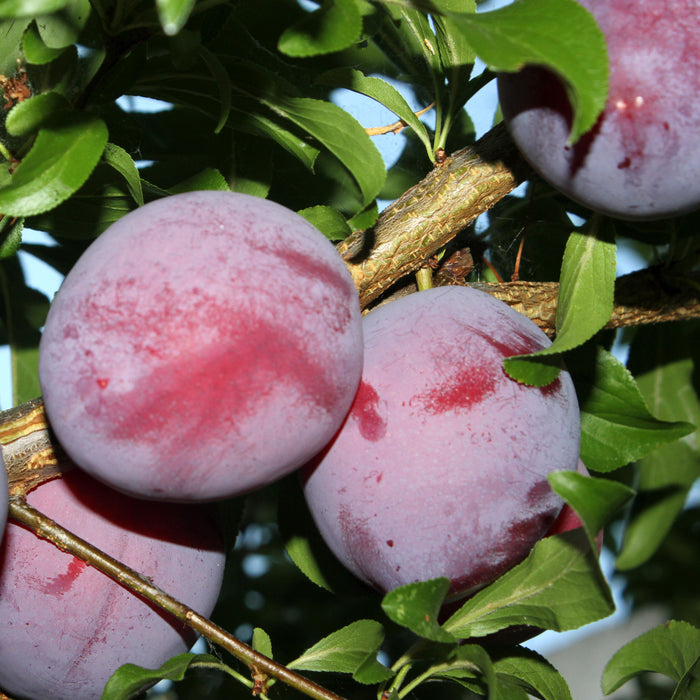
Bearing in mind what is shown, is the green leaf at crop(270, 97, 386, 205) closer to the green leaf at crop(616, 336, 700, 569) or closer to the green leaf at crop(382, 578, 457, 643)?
the green leaf at crop(382, 578, 457, 643)

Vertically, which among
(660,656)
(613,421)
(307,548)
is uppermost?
(613,421)

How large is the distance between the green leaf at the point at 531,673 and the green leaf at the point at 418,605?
0.26 metres

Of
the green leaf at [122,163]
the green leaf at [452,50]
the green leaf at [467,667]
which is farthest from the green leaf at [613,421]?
the green leaf at [122,163]

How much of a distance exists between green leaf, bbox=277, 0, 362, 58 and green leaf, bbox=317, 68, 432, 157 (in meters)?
0.27

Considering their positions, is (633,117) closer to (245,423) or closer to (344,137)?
(344,137)

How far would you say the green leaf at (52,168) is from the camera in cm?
73

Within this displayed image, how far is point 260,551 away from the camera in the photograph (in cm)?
A: 190

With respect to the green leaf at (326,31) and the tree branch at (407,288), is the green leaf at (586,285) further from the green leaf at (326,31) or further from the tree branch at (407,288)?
the green leaf at (326,31)

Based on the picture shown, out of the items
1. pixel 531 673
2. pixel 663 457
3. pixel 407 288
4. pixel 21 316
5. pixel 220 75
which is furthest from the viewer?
pixel 663 457

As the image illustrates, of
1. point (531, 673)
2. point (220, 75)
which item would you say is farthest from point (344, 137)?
point (531, 673)

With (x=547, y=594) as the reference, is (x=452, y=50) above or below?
above

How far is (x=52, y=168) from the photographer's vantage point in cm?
75

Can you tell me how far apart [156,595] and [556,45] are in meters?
0.70

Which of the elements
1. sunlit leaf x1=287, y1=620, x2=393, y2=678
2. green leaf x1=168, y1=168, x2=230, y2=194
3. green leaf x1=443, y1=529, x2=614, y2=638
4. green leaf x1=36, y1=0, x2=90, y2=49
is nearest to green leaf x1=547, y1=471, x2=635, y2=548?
green leaf x1=443, y1=529, x2=614, y2=638
